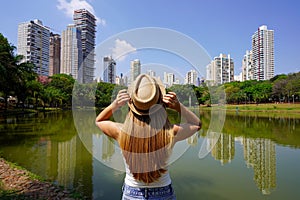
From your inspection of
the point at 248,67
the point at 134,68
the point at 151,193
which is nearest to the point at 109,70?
the point at 134,68

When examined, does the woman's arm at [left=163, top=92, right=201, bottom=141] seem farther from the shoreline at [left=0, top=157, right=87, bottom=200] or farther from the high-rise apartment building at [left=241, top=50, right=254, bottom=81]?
the high-rise apartment building at [left=241, top=50, right=254, bottom=81]

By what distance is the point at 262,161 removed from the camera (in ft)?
23.8

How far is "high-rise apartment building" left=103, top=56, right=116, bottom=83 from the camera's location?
1.39 metres

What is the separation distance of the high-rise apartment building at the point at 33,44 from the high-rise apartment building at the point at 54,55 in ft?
13.3

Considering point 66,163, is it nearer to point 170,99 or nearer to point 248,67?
point 170,99

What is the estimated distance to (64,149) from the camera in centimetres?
834

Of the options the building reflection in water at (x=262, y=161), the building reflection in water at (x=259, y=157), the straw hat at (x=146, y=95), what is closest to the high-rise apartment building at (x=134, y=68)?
the straw hat at (x=146, y=95)

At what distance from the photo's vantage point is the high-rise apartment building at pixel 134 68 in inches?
54.1

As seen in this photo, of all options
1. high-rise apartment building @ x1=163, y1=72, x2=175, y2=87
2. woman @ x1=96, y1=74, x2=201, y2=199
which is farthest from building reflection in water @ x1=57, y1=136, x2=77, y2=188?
high-rise apartment building @ x1=163, y1=72, x2=175, y2=87

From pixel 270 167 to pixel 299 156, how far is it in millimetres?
2084

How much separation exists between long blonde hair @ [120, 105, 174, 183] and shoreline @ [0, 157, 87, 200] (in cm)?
319

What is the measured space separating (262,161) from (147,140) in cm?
711

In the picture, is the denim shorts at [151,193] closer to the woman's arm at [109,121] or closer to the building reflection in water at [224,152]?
the woman's arm at [109,121]

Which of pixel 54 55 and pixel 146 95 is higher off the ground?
pixel 54 55
